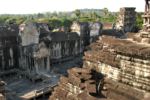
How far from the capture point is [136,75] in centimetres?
989

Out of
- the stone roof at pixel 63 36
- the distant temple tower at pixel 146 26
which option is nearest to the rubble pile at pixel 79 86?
the distant temple tower at pixel 146 26

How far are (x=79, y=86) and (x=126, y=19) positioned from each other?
49166 millimetres

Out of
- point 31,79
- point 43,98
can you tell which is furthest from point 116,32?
point 43,98

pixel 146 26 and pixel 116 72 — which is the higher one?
pixel 146 26

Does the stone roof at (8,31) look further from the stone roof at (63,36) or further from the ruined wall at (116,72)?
the ruined wall at (116,72)

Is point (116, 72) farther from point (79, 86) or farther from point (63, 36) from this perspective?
point (63, 36)

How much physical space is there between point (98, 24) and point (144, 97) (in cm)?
3840

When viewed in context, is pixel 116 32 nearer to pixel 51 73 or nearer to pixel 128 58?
pixel 51 73

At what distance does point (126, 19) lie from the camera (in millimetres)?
58500

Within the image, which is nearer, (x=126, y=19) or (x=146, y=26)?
(x=146, y=26)

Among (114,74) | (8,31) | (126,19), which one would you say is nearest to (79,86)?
(114,74)

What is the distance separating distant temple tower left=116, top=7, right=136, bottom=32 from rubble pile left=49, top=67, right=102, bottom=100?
154 feet

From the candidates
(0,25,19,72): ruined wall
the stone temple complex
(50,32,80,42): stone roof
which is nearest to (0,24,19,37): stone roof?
(0,25,19,72): ruined wall

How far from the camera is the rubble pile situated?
424 inches
